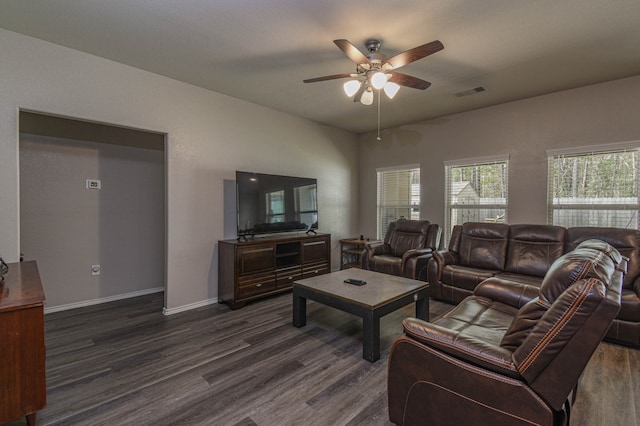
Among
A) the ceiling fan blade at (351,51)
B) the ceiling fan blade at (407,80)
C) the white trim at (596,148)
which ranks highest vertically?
the ceiling fan blade at (351,51)

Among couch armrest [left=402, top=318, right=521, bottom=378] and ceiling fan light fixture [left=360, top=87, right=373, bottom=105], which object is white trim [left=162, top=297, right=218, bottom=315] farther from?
ceiling fan light fixture [left=360, top=87, right=373, bottom=105]

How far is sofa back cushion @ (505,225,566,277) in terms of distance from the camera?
140 inches

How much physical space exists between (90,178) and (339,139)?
3982 mm

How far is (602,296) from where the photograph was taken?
1.14 meters

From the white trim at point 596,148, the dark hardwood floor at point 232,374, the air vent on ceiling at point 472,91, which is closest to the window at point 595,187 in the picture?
the white trim at point 596,148

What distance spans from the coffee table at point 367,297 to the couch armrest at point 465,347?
861 mm

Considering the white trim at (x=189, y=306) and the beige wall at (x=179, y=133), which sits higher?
the beige wall at (x=179, y=133)

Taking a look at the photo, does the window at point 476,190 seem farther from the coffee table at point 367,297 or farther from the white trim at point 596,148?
the coffee table at point 367,297

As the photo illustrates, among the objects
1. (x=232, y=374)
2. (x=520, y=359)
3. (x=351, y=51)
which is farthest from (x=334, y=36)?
→ (x=232, y=374)

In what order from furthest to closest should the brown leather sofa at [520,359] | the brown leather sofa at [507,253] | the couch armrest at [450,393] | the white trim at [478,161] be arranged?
the white trim at [478,161], the brown leather sofa at [507,253], the couch armrest at [450,393], the brown leather sofa at [520,359]

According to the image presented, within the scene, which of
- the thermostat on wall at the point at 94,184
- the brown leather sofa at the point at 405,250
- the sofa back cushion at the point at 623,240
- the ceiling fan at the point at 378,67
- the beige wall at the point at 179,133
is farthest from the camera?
the brown leather sofa at the point at 405,250

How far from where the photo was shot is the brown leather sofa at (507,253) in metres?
3.19

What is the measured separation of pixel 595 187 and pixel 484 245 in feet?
4.86

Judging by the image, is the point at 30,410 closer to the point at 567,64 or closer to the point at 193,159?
the point at 193,159
